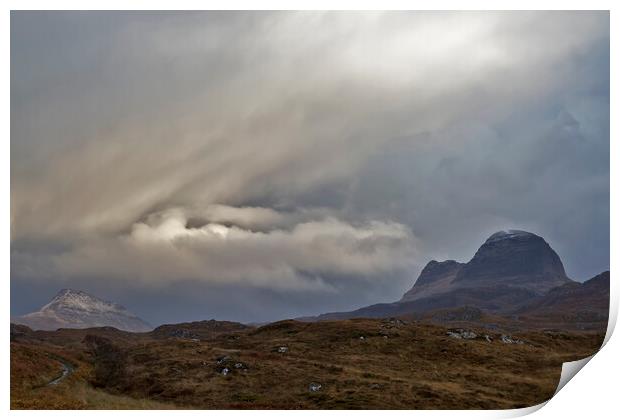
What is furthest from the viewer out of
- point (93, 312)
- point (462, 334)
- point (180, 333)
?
point (180, 333)

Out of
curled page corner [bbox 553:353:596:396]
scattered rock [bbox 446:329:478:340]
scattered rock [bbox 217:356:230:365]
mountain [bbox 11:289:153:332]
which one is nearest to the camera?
curled page corner [bbox 553:353:596:396]

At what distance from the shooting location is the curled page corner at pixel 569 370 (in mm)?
57719

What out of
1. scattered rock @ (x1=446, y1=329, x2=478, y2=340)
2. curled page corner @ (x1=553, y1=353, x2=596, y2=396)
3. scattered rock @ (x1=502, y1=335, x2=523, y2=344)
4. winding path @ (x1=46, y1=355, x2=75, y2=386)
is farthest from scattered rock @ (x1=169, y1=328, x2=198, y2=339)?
curled page corner @ (x1=553, y1=353, x2=596, y2=396)

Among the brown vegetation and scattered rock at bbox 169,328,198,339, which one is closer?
the brown vegetation

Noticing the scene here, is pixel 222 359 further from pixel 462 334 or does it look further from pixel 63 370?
pixel 462 334

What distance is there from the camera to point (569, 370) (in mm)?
61125

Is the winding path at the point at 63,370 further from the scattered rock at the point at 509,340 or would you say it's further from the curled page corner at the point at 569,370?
the scattered rock at the point at 509,340

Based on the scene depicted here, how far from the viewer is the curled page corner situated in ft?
A: 189

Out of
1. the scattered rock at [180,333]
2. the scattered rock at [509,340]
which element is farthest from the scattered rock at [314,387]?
the scattered rock at [180,333]

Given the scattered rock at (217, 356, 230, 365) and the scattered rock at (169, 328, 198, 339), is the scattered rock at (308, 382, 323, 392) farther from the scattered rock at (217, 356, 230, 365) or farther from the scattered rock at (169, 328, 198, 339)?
the scattered rock at (169, 328, 198, 339)

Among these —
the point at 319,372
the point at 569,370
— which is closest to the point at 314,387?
the point at 319,372
